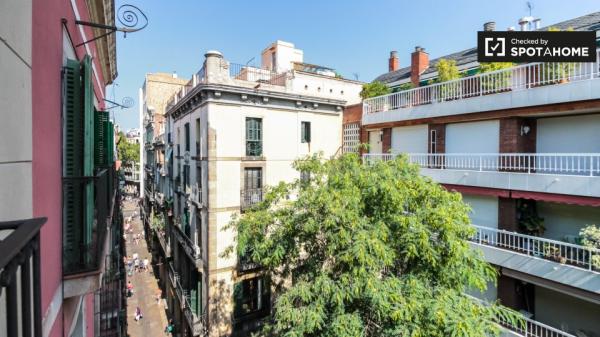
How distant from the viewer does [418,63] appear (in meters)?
19.3

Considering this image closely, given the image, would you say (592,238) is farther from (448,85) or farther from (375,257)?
(448,85)

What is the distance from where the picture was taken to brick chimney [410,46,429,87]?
1919cm

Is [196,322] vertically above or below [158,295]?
above

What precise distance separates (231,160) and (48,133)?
997 centimetres

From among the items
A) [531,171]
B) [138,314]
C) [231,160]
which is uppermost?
[231,160]

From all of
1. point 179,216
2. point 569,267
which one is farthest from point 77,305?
point 179,216

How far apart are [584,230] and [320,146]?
11114 millimetres

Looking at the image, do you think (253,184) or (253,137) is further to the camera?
(253,184)

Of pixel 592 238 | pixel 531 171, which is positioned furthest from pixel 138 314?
pixel 592 238

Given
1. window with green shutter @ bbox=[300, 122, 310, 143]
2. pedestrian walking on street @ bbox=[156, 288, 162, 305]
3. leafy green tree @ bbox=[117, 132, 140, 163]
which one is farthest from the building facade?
leafy green tree @ bbox=[117, 132, 140, 163]

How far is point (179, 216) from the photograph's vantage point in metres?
18.6

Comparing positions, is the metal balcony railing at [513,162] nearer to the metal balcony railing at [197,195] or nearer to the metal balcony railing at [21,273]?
the metal balcony railing at [197,195]

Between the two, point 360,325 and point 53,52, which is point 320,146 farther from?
point 53,52

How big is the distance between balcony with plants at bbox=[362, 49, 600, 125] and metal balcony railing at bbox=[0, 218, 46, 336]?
1261cm
